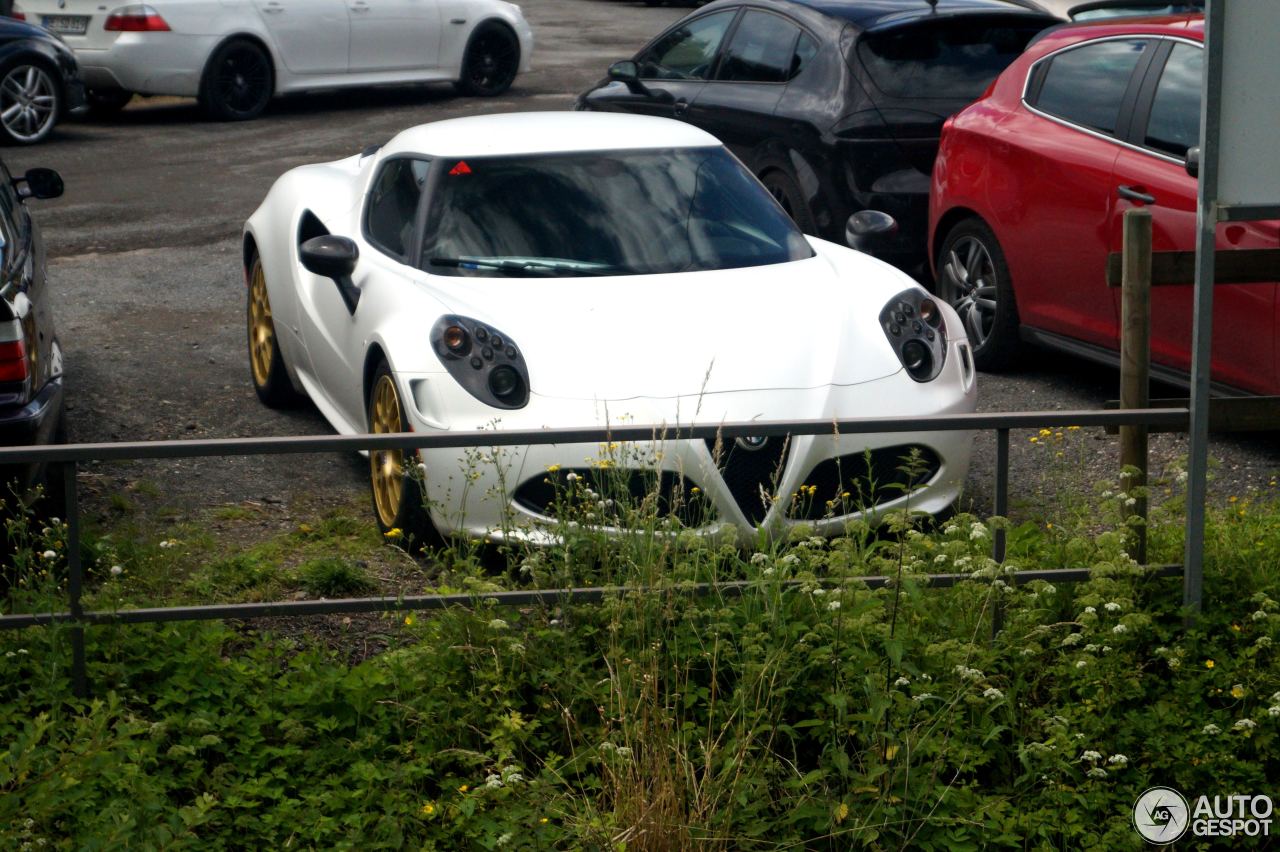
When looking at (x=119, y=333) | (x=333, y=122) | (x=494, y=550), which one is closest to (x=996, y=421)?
(x=494, y=550)

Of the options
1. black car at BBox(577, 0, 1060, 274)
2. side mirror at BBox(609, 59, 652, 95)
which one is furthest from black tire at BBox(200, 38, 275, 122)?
black car at BBox(577, 0, 1060, 274)

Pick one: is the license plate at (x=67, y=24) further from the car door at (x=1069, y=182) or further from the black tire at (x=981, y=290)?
the car door at (x=1069, y=182)

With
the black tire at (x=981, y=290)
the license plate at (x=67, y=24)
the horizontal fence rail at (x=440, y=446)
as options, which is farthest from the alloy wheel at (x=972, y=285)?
the license plate at (x=67, y=24)

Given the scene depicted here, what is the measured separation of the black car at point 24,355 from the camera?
17.6 ft

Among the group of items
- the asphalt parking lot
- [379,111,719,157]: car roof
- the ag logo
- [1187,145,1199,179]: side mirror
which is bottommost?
the ag logo

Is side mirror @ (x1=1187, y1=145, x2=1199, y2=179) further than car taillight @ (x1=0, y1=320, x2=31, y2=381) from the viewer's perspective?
Yes

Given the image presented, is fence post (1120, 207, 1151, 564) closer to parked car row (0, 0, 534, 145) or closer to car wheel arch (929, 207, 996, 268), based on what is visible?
car wheel arch (929, 207, 996, 268)

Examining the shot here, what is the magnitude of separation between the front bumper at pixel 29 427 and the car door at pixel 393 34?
11323 mm

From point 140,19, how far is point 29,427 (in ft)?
35.7

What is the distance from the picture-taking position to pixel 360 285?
21.1 ft

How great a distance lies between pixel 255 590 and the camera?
5.24 meters

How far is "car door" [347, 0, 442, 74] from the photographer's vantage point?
16406 mm

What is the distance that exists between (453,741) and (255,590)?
A: 133 cm

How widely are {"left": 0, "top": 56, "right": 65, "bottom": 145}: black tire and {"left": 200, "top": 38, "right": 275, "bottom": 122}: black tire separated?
1541mm
